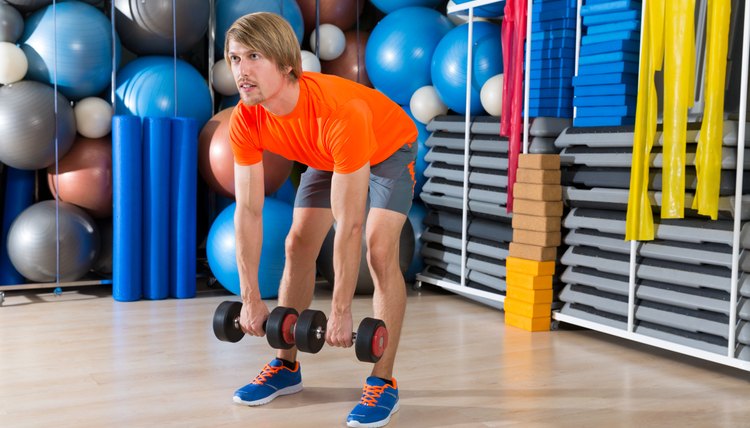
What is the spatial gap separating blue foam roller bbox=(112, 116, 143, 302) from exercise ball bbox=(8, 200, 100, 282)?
176 mm

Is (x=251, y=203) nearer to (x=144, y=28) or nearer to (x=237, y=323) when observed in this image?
(x=237, y=323)

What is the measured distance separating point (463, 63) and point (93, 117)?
83.0 inches

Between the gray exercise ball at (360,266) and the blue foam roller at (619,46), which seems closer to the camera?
the blue foam roller at (619,46)

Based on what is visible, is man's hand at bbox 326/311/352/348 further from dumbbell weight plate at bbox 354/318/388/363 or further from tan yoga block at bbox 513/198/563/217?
tan yoga block at bbox 513/198/563/217

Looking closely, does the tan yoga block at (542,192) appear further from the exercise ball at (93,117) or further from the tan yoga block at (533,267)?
the exercise ball at (93,117)

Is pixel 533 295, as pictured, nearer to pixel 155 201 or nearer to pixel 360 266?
pixel 360 266

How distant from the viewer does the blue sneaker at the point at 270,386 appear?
301 cm

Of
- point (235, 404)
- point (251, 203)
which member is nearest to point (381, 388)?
point (235, 404)

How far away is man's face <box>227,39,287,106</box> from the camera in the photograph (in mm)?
2463

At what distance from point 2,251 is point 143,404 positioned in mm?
2414

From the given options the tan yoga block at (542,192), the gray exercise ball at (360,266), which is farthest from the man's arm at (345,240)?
the gray exercise ball at (360,266)

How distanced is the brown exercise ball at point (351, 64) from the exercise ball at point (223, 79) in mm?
726

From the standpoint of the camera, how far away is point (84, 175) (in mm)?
4891

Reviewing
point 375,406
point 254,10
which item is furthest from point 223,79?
point 375,406
